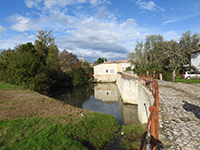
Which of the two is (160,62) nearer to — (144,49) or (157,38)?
(144,49)

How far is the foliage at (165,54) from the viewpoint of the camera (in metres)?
22.9

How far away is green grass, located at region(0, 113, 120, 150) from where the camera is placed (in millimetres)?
6012

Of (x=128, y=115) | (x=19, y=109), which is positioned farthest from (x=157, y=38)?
(x=19, y=109)

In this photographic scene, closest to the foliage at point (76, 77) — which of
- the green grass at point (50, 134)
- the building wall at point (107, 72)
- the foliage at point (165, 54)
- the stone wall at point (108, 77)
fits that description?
the stone wall at point (108, 77)

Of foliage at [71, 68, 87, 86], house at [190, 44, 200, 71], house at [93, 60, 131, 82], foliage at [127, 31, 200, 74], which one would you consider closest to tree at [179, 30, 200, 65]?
foliage at [127, 31, 200, 74]

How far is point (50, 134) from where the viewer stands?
22.5ft

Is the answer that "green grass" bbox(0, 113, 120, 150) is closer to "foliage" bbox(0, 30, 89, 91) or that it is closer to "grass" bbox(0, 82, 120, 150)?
"grass" bbox(0, 82, 120, 150)

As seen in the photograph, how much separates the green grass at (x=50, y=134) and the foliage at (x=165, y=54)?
1788 centimetres

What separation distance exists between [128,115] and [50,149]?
1012cm

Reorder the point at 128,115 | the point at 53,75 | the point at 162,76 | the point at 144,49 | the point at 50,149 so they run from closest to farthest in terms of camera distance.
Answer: the point at 50,149 → the point at 128,115 → the point at 162,76 → the point at 53,75 → the point at 144,49

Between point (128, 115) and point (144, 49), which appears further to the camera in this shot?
point (144, 49)

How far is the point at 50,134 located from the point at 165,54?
78.1 feet

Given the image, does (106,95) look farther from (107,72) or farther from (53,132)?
(107,72)

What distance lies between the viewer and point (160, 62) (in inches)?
1026
